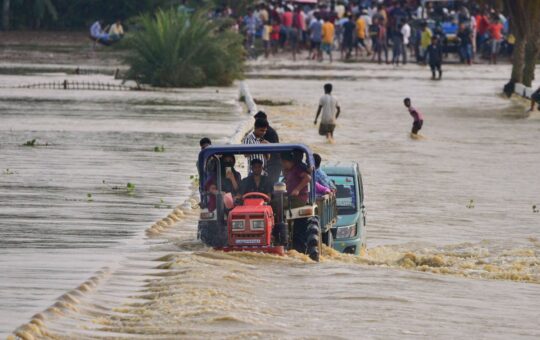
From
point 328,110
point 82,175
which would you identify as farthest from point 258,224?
point 328,110

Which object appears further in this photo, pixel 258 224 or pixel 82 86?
pixel 82 86

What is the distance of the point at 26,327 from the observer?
1152 centimetres

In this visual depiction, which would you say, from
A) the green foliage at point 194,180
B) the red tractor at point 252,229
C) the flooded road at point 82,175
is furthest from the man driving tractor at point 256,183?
the green foliage at point 194,180

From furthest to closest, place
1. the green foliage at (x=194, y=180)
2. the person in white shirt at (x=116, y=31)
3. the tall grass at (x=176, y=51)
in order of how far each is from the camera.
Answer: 1. the person in white shirt at (x=116, y=31)
2. the tall grass at (x=176, y=51)
3. the green foliage at (x=194, y=180)

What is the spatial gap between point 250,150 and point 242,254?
3.34 ft

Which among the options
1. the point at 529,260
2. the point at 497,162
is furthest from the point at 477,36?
the point at 529,260

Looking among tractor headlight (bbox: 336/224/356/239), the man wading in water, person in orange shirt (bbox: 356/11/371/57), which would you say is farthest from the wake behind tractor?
person in orange shirt (bbox: 356/11/371/57)

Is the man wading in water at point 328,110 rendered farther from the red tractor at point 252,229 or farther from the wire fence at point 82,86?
the red tractor at point 252,229

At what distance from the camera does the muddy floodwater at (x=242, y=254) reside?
1275cm

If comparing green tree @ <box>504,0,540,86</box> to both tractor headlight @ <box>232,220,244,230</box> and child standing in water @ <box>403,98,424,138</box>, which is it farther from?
tractor headlight @ <box>232,220,244,230</box>

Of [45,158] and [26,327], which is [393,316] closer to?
[26,327]

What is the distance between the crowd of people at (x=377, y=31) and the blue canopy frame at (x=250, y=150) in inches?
1683

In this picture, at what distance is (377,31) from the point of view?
62281 millimetres

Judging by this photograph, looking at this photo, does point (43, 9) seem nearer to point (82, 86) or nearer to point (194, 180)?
point (82, 86)
